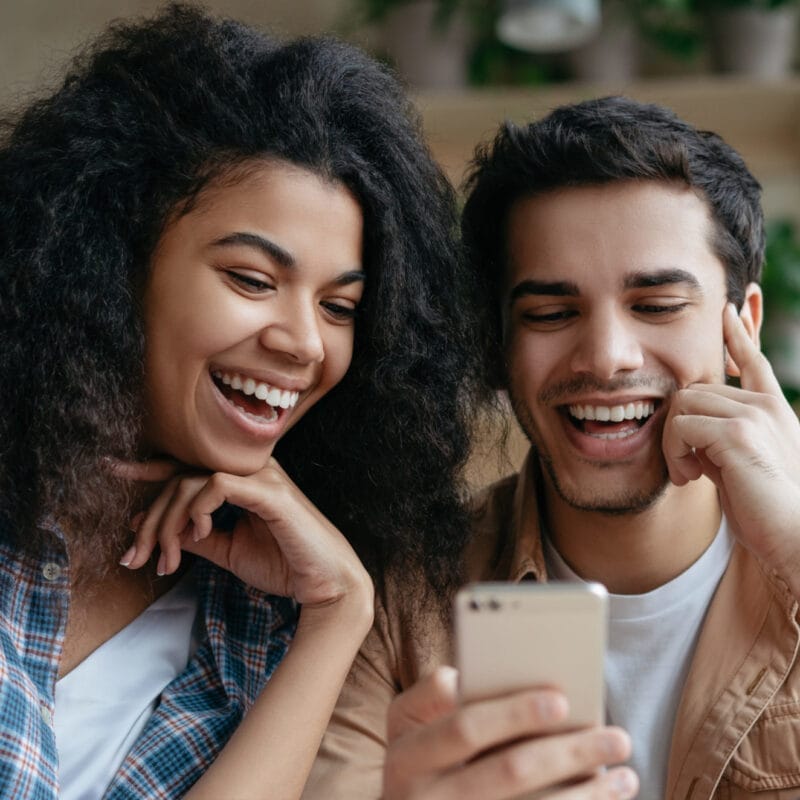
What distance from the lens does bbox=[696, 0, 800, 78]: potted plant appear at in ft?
8.43

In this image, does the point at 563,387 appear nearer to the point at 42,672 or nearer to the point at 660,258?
the point at 660,258

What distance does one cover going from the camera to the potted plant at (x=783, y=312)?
Result: 2.59m

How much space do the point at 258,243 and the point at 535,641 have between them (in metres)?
A: 0.62

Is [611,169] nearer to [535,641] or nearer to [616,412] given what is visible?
[616,412]

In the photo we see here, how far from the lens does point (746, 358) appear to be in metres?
1.43

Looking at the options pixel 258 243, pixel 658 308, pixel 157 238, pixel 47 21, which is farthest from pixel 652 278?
pixel 47 21

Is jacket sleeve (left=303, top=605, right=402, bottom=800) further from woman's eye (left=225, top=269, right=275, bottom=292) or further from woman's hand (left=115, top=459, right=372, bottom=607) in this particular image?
woman's eye (left=225, top=269, right=275, bottom=292)

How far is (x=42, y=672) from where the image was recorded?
3.97 ft

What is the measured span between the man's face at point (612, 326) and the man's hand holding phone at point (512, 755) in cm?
Answer: 65

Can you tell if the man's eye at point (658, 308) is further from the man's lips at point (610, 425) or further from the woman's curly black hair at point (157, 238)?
the woman's curly black hair at point (157, 238)

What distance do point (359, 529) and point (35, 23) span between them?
2.21 metres

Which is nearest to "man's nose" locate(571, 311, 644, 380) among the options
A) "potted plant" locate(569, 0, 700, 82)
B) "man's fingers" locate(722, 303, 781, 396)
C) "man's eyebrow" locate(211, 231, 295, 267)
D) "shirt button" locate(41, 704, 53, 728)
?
"man's fingers" locate(722, 303, 781, 396)

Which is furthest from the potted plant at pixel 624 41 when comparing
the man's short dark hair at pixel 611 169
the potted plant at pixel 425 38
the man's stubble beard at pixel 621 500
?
the man's stubble beard at pixel 621 500

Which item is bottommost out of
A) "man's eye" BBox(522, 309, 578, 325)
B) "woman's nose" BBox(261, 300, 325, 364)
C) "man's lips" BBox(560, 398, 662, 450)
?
"man's lips" BBox(560, 398, 662, 450)
